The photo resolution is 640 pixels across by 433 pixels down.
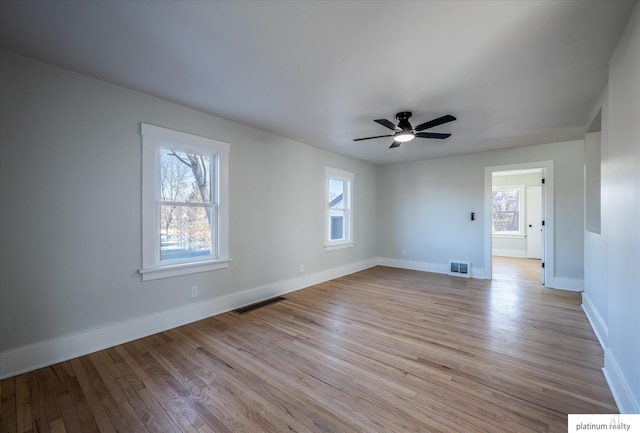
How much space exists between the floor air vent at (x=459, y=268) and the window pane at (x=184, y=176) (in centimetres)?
504

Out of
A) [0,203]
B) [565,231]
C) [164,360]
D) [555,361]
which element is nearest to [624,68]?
[555,361]

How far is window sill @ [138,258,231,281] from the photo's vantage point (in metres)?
2.84

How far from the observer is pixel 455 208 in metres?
5.70

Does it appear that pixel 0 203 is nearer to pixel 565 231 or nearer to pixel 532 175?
pixel 565 231

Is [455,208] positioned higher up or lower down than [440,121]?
lower down

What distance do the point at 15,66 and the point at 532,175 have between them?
10.4 m

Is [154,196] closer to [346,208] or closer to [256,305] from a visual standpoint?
[256,305]

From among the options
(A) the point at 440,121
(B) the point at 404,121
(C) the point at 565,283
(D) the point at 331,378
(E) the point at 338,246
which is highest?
(B) the point at 404,121

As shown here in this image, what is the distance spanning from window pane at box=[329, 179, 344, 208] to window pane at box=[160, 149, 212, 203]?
2.70m

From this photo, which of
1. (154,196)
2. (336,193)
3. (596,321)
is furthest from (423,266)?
(154,196)

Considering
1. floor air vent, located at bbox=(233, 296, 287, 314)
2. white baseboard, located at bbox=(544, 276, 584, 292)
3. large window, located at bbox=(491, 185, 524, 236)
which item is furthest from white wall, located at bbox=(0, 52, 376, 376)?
large window, located at bbox=(491, 185, 524, 236)

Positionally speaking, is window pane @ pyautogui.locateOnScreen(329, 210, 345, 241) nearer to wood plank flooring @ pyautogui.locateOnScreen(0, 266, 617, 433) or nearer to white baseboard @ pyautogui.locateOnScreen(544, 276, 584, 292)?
wood plank flooring @ pyautogui.locateOnScreen(0, 266, 617, 433)

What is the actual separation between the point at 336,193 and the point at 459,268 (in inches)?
121

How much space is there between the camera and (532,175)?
25.5 feet
